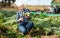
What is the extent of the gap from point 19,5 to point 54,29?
0.78 meters

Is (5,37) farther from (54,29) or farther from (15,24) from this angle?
(54,29)

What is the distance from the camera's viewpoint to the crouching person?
499cm

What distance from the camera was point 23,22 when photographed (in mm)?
5016

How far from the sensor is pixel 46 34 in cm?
505

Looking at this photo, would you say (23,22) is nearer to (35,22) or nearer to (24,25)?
(24,25)

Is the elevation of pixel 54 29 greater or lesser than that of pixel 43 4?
lesser

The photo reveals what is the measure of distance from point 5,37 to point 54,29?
0.90 m

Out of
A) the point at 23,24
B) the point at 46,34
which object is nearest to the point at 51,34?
the point at 46,34

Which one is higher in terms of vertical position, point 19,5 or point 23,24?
point 19,5

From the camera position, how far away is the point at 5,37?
494 cm

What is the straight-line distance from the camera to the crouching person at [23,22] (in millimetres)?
4988

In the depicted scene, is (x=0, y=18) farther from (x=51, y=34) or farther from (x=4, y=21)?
(x=51, y=34)

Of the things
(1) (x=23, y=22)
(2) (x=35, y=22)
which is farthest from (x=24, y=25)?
(2) (x=35, y=22)

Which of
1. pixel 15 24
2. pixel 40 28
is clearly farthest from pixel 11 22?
pixel 40 28
